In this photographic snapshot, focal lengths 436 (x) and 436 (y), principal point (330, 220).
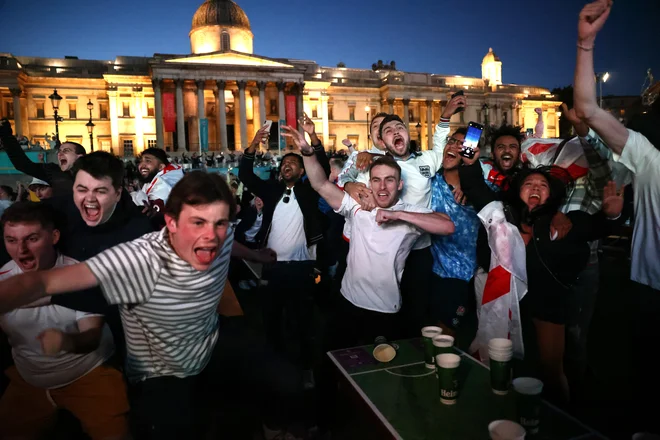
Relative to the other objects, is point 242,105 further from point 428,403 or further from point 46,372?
point 428,403

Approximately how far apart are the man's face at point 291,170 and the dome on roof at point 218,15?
171ft

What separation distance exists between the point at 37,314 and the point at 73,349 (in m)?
0.68

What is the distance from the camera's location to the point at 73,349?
7.85 feet

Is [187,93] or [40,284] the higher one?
[187,93]

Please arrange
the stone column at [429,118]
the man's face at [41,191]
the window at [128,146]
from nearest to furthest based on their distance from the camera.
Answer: the man's face at [41,191] → the window at [128,146] → the stone column at [429,118]

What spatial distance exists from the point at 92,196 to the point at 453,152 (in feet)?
11.1

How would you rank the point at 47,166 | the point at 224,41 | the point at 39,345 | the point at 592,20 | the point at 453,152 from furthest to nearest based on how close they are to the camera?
1. the point at 224,41
2. the point at 47,166
3. the point at 453,152
4. the point at 39,345
5. the point at 592,20

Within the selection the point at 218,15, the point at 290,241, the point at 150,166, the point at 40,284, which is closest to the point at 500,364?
the point at 40,284

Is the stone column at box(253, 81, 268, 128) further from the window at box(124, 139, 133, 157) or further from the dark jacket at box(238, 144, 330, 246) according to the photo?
the dark jacket at box(238, 144, 330, 246)

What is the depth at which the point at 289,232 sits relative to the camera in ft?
16.7

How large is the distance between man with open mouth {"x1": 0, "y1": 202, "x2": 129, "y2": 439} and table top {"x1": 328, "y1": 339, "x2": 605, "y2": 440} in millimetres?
1513

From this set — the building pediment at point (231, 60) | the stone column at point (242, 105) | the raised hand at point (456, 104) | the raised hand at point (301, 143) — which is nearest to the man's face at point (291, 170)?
the raised hand at point (301, 143)

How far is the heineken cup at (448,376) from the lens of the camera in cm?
231

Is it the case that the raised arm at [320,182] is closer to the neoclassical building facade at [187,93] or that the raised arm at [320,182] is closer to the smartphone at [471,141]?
the smartphone at [471,141]
